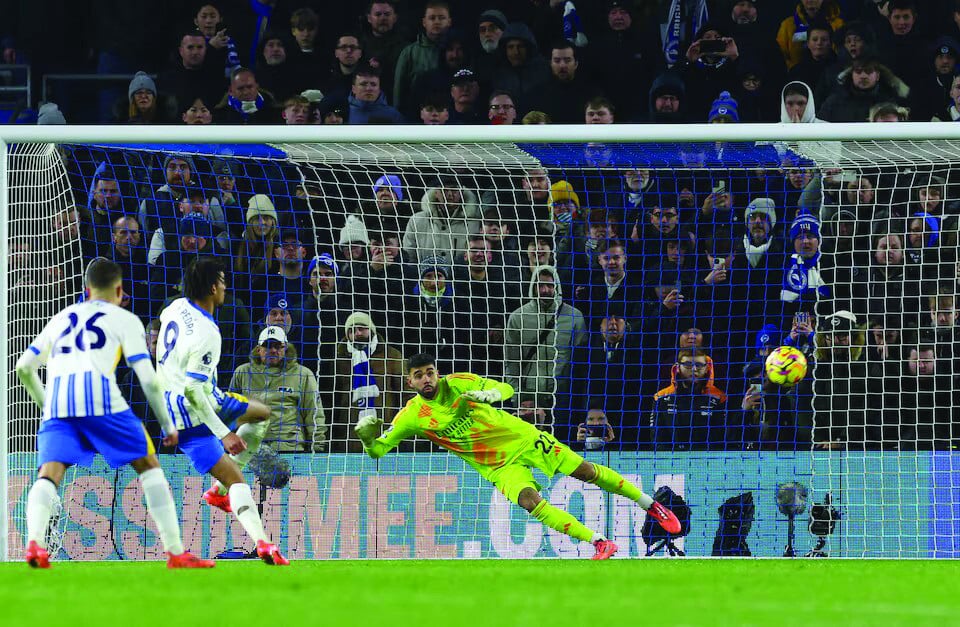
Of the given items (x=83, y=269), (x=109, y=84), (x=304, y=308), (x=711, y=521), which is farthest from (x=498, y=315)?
(x=109, y=84)

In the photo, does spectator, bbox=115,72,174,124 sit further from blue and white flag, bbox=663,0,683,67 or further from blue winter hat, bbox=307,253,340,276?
blue and white flag, bbox=663,0,683,67

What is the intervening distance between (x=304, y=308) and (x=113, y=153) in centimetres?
269

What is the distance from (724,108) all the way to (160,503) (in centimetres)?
782

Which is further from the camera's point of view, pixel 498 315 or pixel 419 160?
pixel 498 315

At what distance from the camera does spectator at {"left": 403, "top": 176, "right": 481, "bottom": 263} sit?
504 inches

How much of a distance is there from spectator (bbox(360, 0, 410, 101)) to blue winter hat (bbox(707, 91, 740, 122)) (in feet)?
11.3

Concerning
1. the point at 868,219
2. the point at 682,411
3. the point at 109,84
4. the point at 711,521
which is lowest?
the point at 711,521

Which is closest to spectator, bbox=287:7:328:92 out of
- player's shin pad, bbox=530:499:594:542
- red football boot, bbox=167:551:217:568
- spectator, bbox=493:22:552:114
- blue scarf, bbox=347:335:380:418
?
spectator, bbox=493:22:552:114

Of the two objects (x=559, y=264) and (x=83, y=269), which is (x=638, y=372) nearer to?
(x=559, y=264)

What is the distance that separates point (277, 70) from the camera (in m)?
15.5

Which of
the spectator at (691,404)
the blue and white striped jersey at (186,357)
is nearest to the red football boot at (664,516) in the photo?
the spectator at (691,404)

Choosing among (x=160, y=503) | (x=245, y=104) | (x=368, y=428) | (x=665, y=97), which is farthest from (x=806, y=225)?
(x=160, y=503)

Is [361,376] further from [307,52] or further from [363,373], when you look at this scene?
[307,52]

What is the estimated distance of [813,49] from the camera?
15211 mm
